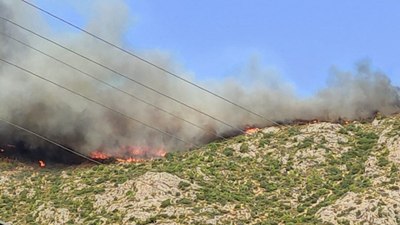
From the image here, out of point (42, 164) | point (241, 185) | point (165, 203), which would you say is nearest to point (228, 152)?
point (241, 185)

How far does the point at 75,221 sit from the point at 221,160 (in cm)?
3840

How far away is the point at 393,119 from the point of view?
543 ft

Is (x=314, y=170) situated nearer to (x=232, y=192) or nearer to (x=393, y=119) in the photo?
(x=232, y=192)

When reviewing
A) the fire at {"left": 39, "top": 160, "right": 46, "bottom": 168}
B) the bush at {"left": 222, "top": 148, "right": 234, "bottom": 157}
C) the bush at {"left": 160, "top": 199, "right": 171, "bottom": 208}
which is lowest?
the bush at {"left": 160, "top": 199, "right": 171, "bottom": 208}

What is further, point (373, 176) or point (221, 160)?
point (221, 160)

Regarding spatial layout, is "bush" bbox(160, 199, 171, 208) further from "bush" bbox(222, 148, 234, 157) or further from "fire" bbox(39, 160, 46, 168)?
"fire" bbox(39, 160, 46, 168)

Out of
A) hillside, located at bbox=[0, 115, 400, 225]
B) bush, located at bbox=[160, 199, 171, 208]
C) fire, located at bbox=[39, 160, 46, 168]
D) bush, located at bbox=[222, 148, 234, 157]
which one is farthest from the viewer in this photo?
fire, located at bbox=[39, 160, 46, 168]

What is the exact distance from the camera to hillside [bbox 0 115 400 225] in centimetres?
11588

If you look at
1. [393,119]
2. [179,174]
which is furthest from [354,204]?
[393,119]

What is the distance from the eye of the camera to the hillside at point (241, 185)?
115875mm

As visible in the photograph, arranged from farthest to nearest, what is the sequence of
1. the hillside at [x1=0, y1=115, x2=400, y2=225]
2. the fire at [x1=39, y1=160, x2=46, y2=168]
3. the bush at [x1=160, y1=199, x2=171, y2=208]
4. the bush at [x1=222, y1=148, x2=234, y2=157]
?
the fire at [x1=39, y1=160, x2=46, y2=168], the bush at [x1=222, y1=148, x2=234, y2=157], the bush at [x1=160, y1=199, x2=171, y2=208], the hillside at [x1=0, y1=115, x2=400, y2=225]

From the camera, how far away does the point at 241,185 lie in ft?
438

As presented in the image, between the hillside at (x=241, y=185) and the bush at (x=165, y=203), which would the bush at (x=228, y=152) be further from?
the bush at (x=165, y=203)

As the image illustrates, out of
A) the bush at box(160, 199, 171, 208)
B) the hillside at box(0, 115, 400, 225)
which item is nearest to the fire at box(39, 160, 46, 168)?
the hillside at box(0, 115, 400, 225)
